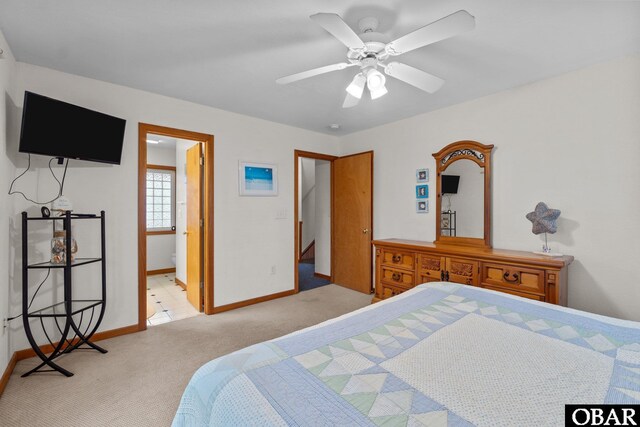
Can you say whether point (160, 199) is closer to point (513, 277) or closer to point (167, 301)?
point (167, 301)

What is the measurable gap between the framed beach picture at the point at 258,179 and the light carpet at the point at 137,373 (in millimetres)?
1499

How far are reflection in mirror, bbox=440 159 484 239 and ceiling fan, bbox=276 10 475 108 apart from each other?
1.46 metres

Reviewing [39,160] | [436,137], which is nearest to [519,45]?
[436,137]

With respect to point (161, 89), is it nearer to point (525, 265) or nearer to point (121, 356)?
point (121, 356)

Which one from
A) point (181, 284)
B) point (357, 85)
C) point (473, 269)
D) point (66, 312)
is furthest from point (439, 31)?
point (181, 284)

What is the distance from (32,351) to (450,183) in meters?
4.23

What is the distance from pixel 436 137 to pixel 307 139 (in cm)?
181

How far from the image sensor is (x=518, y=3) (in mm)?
1659

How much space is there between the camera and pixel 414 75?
1.93 m

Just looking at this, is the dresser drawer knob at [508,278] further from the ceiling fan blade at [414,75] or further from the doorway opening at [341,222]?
the doorway opening at [341,222]

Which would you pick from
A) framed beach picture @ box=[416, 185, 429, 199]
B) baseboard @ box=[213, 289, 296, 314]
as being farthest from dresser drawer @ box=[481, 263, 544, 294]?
baseboard @ box=[213, 289, 296, 314]

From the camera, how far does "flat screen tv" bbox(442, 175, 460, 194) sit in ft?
10.6

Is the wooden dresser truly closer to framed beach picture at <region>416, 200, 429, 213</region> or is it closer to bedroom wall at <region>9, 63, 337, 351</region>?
framed beach picture at <region>416, 200, 429, 213</region>

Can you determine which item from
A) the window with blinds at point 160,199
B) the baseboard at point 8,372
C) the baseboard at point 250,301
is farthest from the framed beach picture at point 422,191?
the window with blinds at point 160,199
